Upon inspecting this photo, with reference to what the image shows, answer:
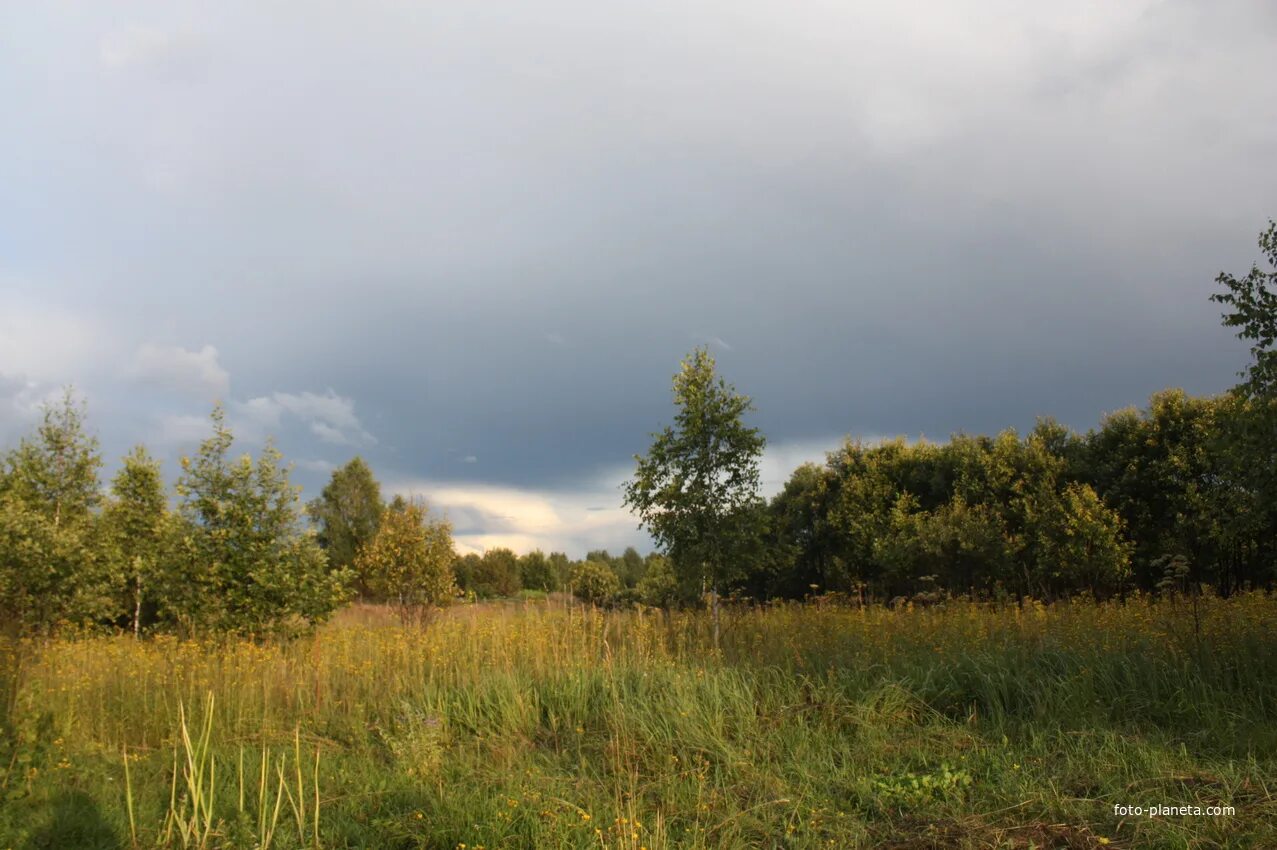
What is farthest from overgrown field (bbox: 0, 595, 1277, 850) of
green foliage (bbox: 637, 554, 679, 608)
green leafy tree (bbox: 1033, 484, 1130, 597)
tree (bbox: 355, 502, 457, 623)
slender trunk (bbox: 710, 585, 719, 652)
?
green foliage (bbox: 637, 554, 679, 608)

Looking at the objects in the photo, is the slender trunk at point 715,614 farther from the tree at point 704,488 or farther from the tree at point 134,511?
the tree at point 134,511

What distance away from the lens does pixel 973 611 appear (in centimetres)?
990

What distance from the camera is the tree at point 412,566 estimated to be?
48.1ft

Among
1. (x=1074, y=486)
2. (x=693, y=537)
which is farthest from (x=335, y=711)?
(x=1074, y=486)

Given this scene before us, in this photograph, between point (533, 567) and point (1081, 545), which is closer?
point (1081, 545)

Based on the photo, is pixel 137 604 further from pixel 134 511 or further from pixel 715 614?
pixel 715 614

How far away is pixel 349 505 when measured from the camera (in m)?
36.4

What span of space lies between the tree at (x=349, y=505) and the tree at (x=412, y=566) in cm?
2176

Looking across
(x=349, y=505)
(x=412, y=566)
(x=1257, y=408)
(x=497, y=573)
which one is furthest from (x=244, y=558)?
(x=349, y=505)

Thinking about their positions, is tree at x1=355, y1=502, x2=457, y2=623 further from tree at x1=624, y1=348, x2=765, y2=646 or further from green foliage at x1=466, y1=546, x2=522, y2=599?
green foliage at x1=466, y1=546, x2=522, y2=599

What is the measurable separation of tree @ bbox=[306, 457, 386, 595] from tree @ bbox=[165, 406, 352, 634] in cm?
2501

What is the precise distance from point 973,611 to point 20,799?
9.80 m

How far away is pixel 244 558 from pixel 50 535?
6.67 meters

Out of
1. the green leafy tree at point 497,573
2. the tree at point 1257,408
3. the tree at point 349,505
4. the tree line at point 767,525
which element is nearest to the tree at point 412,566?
the tree line at point 767,525
